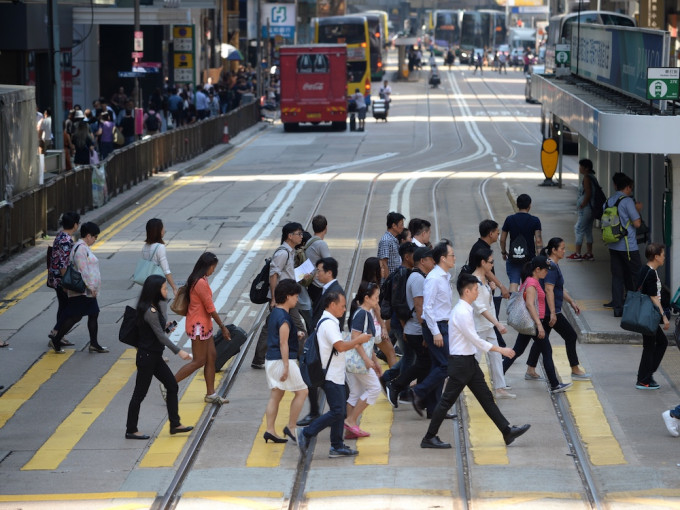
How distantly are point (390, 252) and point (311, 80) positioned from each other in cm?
3677

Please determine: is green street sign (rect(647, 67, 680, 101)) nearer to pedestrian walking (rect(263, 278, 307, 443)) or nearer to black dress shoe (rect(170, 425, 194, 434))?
pedestrian walking (rect(263, 278, 307, 443))

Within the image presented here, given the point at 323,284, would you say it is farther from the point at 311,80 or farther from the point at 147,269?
the point at 311,80

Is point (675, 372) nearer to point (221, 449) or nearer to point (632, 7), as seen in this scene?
point (221, 449)

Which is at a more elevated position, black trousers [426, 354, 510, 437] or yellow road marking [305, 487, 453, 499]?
black trousers [426, 354, 510, 437]

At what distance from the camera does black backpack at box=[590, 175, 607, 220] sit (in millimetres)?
19844

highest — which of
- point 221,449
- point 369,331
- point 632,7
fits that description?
point 632,7

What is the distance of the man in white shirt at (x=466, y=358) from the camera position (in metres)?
10.8

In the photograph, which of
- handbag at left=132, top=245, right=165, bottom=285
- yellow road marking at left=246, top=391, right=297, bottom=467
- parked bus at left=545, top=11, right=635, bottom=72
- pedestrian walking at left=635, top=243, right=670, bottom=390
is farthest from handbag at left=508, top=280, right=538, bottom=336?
parked bus at left=545, top=11, right=635, bottom=72

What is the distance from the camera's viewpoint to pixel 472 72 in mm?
105938

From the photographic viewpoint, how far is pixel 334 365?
1088 cm

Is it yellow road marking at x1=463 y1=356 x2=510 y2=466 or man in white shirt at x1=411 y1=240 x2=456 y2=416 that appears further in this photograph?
man in white shirt at x1=411 y1=240 x2=456 y2=416

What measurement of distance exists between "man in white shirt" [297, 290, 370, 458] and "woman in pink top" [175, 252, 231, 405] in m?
1.80

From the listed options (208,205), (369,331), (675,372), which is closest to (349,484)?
(369,331)

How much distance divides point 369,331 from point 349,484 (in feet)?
4.78
